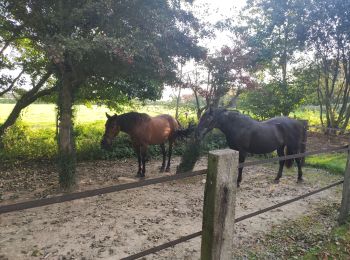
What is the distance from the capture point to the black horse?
670 cm

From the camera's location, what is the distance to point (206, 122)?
6.68 metres

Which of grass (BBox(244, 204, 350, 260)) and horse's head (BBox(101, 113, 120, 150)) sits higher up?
horse's head (BBox(101, 113, 120, 150))

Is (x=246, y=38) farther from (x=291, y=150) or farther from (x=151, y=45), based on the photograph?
(x=151, y=45)

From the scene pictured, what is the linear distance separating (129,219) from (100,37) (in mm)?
3097

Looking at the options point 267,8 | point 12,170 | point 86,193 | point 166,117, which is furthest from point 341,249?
point 267,8

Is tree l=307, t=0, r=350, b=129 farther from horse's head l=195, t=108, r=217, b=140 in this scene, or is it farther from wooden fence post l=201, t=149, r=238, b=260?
wooden fence post l=201, t=149, r=238, b=260

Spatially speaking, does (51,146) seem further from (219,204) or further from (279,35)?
(279,35)

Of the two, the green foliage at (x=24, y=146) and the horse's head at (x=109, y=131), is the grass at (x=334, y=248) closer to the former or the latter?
the horse's head at (x=109, y=131)

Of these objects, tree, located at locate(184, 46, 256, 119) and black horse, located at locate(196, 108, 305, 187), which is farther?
tree, located at locate(184, 46, 256, 119)

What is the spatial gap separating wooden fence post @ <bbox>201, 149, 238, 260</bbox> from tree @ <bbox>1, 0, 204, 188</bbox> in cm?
288

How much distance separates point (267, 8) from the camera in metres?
Answer: 13.7

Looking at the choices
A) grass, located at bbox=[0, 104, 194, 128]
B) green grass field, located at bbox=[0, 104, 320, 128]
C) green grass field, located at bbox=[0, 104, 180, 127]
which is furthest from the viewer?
green grass field, located at bbox=[0, 104, 320, 128]

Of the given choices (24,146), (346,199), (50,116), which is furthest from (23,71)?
(50,116)

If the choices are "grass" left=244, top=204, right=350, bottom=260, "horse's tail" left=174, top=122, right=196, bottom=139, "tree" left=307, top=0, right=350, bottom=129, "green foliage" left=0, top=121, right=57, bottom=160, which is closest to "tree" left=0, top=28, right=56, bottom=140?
"green foliage" left=0, top=121, right=57, bottom=160
